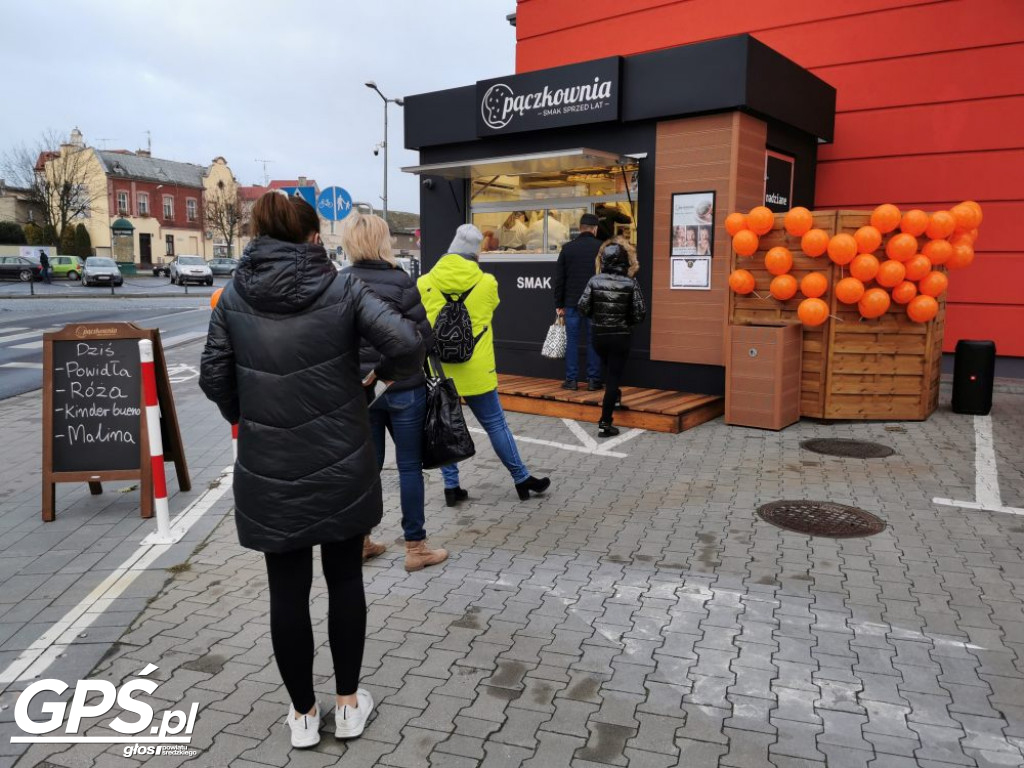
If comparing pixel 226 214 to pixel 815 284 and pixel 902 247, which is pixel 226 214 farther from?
pixel 902 247

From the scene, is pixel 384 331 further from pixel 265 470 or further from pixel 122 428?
pixel 122 428

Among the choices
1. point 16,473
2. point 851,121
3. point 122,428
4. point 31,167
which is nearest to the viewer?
point 122,428

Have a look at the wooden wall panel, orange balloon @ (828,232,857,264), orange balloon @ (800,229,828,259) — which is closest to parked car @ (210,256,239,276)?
the wooden wall panel

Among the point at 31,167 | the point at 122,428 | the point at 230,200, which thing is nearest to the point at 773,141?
the point at 122,428

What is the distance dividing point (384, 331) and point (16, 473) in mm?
5719

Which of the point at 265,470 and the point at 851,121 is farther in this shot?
the point at 851,121

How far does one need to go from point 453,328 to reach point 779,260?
4431 millimetres

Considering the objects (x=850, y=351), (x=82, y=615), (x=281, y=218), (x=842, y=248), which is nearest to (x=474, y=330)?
(x=281, y=218)

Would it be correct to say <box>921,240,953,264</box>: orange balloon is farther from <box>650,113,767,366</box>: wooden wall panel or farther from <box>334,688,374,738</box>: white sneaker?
<box>334,688,374,738</box>: white sneaker

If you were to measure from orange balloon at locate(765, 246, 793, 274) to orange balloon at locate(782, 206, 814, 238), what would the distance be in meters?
0.22

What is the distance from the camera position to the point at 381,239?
13.2 feet

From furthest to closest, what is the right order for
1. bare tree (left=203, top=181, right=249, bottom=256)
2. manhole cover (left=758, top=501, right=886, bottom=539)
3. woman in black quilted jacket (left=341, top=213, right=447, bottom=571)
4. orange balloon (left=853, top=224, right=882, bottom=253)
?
1. bare tree (left=203, top=181, right=249, bottom=256)
2. orange balloon (left=853, top=224, right=882, bottom=253)
3. manhole cover (left=758, top=501, right=886, bottom=539)
4. woman in black quilted jacket (left=341, top=213, right=447, bottom=571)

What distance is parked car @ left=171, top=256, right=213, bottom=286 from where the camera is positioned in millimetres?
42844

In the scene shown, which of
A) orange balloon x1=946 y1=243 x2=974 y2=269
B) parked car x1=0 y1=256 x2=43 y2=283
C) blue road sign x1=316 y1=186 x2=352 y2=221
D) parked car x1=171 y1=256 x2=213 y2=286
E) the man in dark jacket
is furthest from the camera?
parked car x1=0 y1=256 x2=43 y2=283
